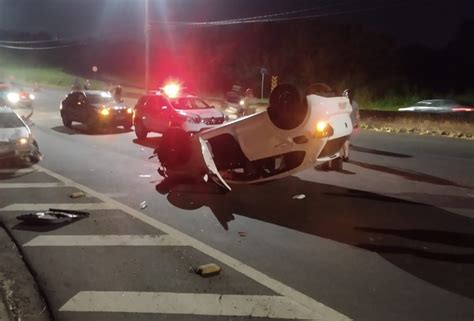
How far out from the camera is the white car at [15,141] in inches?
473

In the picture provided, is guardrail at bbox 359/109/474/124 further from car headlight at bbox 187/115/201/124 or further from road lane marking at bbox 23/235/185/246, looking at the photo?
road lane marking at bbox 23/235/185/246

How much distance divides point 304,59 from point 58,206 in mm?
52553

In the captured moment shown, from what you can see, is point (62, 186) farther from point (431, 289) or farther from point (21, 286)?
point (431, 289)

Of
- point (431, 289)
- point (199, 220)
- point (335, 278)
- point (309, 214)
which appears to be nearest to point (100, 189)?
point (199, 220)

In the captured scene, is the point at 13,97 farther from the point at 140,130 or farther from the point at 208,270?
the point at 208,270

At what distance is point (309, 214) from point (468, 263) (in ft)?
8.58

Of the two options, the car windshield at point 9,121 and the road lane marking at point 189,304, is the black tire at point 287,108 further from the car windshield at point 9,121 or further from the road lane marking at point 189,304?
the car windshield at point 9,121

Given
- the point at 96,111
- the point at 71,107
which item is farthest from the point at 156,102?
the point at 71,107

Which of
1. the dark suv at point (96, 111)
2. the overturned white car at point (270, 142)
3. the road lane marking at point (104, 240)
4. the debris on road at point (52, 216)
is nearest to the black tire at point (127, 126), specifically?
the dark suv at point (96, 111)

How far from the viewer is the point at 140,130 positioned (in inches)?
701

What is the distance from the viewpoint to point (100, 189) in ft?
32.4

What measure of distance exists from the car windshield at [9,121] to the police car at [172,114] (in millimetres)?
4355

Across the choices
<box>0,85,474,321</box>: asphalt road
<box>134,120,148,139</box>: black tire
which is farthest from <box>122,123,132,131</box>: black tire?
<box>0,85,474,321</box>: asphalt road

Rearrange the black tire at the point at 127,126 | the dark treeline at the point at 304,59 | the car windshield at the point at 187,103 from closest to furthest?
1. the car windshield at the point at 187,103
2. the black tire at the point at 127,126
3. the dark treeline at the point at 304,59
